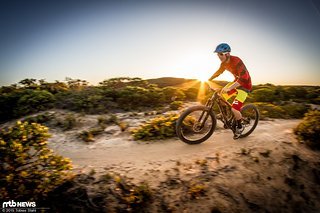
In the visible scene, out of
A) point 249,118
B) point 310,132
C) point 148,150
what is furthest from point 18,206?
point 310,132

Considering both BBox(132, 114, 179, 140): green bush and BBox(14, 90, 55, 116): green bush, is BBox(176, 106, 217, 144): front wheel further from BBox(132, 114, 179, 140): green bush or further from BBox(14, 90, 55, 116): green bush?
BBox(14, 90, 55, 116): green bush

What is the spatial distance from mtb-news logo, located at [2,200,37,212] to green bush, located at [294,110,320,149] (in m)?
7.05

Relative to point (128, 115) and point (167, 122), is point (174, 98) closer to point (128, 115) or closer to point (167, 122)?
point (128, 115)

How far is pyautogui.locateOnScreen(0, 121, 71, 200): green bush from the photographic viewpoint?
3635 millimetres

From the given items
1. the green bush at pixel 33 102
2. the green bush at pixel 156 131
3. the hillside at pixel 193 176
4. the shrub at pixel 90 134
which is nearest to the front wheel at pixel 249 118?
the hillside at pixel 193 176

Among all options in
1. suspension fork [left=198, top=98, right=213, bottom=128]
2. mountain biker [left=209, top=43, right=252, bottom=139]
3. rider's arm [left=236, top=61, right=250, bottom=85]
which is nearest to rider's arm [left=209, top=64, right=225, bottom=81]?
mountain biker [left=209, top=43, right=252, bottom=139]

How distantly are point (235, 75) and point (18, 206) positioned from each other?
5.90 m

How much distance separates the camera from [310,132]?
644cm

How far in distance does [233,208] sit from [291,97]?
50.4ft

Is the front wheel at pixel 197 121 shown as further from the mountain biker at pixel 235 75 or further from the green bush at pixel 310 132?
the green bush at pixel 310 132

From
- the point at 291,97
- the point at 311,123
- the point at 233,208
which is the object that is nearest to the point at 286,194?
the point at 233,208

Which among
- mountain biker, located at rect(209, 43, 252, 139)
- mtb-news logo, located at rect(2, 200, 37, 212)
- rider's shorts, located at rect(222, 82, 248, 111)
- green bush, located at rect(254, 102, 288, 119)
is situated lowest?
mtb-news logo, located at rect(2, 200, 37, 212)

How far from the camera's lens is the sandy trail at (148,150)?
5.00m

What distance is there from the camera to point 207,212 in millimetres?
3883
